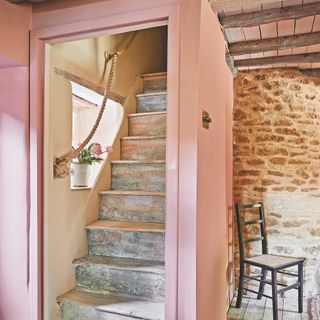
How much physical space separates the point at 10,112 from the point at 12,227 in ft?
2.30

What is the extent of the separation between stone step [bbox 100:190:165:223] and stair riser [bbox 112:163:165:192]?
180 mm

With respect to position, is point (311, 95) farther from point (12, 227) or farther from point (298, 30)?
point (12, 227)

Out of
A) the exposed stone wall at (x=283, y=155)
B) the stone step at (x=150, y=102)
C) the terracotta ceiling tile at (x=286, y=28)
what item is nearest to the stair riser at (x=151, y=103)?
the stone step at (x=150, y=102)

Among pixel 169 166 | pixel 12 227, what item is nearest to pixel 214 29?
pixel 169 166

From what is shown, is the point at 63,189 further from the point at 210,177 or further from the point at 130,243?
the point at 210,177

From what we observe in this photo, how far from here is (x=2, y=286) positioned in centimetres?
201

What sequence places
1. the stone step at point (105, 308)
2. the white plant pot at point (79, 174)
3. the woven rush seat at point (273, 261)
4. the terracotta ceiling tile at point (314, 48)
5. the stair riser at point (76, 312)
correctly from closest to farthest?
the stone step at point (105, 308), the stair riser at point (76, 312), the white plant pot at point (79, 174), the woven rush seat at point (273, 261), the terracotta ceiling tile at point (314, 48)

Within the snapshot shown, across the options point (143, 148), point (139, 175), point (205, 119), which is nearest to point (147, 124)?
point (143, 148)

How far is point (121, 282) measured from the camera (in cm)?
217

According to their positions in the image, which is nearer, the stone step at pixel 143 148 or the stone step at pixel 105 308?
the stone step at pixel 105 308

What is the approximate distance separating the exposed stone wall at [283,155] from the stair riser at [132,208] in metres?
1.66

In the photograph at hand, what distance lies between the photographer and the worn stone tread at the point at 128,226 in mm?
2265

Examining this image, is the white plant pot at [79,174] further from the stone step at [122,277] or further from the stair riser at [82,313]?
the stair riser at [82,313]

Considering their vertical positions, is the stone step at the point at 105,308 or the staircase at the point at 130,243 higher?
the staircase at the point at 130,243
